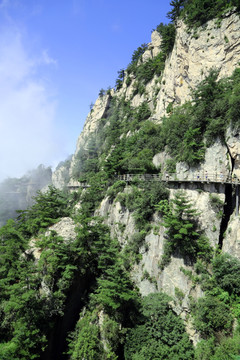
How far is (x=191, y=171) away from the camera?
74.9 ft

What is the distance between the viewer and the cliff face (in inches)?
722

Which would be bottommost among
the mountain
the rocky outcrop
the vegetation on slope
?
the mountain

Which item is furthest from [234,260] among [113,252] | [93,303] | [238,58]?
[238,58]

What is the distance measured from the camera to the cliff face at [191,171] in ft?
60.2

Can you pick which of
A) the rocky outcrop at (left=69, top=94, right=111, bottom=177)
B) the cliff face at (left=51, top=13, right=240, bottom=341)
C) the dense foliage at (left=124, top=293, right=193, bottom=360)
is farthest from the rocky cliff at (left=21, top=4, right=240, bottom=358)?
the rocky outcrop at (left=69, top=94, right=111, bottom=177)

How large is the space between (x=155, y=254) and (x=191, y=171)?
11.1 metres

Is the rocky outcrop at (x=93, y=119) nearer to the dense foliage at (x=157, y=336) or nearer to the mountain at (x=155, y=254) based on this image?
the mountain at (x=155, y=254)

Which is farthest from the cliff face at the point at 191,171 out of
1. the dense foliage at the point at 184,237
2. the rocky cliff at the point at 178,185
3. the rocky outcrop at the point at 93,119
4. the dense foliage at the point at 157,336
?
the rocky outcrop at the point at 93,119

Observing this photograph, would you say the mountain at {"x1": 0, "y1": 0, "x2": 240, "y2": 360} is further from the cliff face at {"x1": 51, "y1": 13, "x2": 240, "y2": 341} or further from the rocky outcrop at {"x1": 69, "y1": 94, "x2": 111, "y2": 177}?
the rocky outcrop at {"x1": 69, "y1": 94, "x2": 111, "y2": 177}

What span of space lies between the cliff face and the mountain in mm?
128

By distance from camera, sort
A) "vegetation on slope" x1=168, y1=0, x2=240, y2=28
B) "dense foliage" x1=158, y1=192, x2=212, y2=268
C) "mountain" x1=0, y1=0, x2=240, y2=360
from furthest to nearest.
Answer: "vegetation on slope" x1=168, y1=0, x2=240, y2=28
"dense foliage" x1=158, y1=192, x2=212, y2=268
"mountain" x1=0, y1=0, x2=240, y2=360

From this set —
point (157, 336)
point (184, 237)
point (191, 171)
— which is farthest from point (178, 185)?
point (157, 336)

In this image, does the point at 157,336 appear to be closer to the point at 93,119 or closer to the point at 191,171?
the point at 191,171

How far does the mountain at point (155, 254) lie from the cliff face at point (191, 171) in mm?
128
